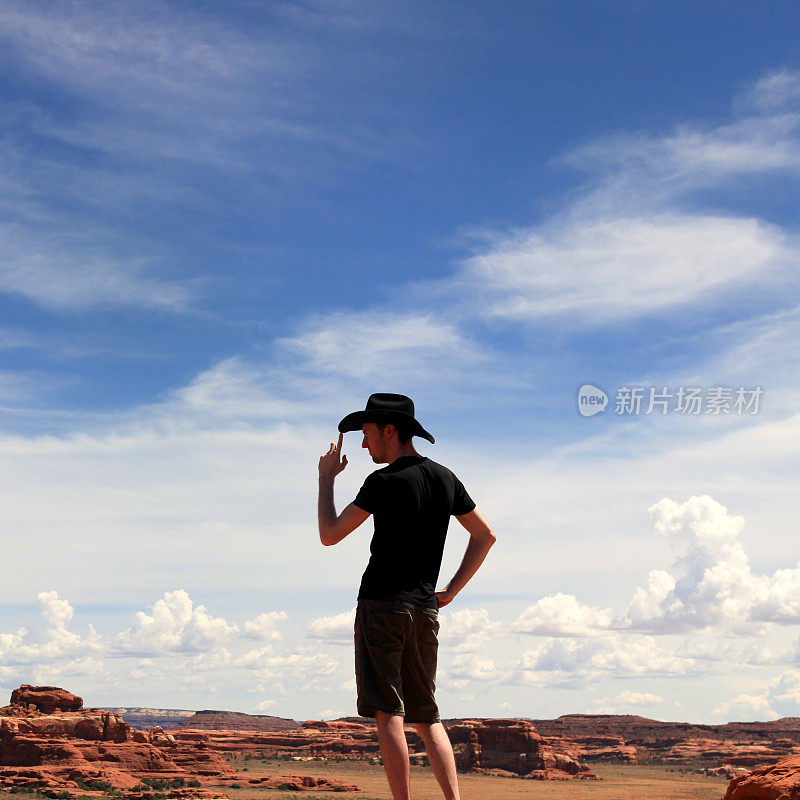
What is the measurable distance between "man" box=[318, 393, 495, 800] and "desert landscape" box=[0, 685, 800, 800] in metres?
5.07

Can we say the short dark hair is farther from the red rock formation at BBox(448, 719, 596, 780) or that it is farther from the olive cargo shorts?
the red rock formation at BBox(448, 719, 596, 780)

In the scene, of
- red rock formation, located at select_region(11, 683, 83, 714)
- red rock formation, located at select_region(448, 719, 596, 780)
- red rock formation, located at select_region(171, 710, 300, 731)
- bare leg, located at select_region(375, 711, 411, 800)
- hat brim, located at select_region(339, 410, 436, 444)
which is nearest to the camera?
bare leg, located at select_region(375, 711, 411, 800)

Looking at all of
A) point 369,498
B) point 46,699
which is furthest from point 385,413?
point 46,699

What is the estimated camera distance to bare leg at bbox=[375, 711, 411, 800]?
13.7ft

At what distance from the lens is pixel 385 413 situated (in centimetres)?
457

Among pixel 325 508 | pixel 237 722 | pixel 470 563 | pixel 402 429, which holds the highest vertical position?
pixel 402 429

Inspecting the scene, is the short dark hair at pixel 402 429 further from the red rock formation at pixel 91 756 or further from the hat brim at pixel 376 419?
the red rock formation at pixel 91 756

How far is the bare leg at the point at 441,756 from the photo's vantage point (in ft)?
14.1

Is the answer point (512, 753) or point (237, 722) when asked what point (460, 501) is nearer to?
point (512, 753)

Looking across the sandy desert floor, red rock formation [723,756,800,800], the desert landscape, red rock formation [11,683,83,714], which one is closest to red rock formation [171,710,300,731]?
the desert landscape

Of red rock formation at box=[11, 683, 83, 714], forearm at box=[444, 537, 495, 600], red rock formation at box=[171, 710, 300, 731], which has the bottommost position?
red rock formation at box=[171, 710, 300, 731]

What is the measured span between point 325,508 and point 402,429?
60 centimetres

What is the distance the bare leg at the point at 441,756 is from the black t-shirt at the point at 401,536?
60 centimetres

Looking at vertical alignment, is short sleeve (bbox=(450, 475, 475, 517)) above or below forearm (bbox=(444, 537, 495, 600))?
above
